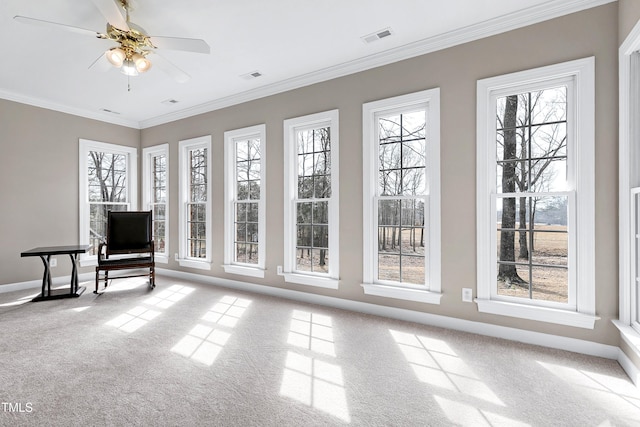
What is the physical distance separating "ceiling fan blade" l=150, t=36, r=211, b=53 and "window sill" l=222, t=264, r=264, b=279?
8.92 ft

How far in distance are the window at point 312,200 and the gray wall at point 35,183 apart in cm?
358

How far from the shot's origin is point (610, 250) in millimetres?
2340

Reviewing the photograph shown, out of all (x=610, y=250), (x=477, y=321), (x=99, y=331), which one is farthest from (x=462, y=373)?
(x=99, y=331)

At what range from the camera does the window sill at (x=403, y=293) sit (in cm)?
301

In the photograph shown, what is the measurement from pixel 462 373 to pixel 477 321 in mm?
827

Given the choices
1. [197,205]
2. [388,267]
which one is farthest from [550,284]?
[197,205]

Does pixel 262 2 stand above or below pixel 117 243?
above

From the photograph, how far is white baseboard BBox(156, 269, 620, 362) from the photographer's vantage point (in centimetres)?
241

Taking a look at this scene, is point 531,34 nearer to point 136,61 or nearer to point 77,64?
point 136,61

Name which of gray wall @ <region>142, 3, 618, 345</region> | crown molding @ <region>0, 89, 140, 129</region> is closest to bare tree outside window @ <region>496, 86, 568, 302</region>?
gray wall @ <region>142, 3, 618, 345</region>

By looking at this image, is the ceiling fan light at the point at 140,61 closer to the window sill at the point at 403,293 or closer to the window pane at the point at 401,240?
the window pane at the point at 401,240

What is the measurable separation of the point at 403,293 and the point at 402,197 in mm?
983

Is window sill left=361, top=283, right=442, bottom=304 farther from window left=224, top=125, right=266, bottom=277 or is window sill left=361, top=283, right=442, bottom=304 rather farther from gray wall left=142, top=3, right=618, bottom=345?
window left=224, top=125, right=266, bottom=277

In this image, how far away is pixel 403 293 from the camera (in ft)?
10.4
